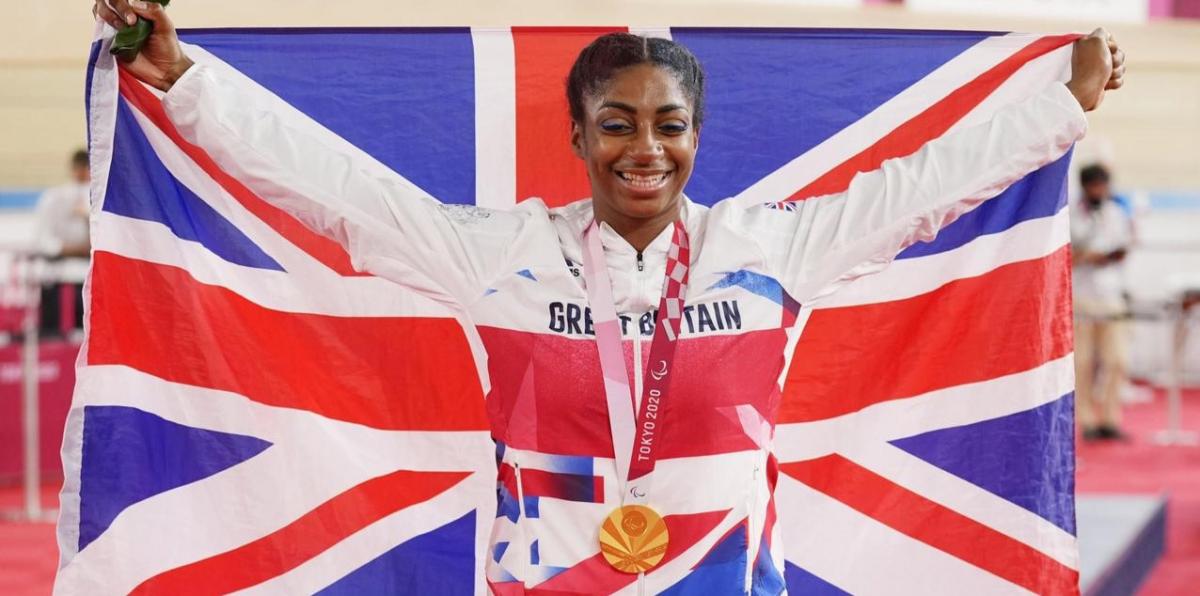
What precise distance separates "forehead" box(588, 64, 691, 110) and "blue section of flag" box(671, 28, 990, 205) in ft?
3.01

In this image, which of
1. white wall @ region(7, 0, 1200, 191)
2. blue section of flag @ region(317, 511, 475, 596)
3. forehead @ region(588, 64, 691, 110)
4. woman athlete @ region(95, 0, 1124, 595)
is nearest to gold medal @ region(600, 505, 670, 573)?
woman athlete @ region(95, 0, 1124, 595)

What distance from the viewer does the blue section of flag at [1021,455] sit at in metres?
2.71

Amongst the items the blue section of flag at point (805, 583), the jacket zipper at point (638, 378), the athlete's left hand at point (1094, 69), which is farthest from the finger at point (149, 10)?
the blue section of flag at point (805, 583)

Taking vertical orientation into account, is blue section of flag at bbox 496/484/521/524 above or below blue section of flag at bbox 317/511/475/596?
above

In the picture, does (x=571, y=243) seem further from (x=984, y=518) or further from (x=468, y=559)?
(x=984, y=518)

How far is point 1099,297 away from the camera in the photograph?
822cm

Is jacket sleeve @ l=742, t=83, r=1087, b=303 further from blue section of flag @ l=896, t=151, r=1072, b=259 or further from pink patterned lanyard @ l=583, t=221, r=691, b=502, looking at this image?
blue section of flag @ l=896, t=151, r=1072, b=259

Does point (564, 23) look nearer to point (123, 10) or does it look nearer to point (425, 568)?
point (425, 568)

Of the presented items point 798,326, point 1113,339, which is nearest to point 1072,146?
point 798,326

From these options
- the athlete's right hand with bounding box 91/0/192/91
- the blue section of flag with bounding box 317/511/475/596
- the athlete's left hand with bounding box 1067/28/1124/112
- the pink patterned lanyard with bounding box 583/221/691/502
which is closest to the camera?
the pink patterned lanyard with bounding box 583/221/691/502

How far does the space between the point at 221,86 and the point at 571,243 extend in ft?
1.85

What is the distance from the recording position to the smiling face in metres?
1.92

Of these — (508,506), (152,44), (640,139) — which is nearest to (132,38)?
(152,44)

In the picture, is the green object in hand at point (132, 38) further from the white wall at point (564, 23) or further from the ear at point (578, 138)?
the white wall at point (564, 23)
